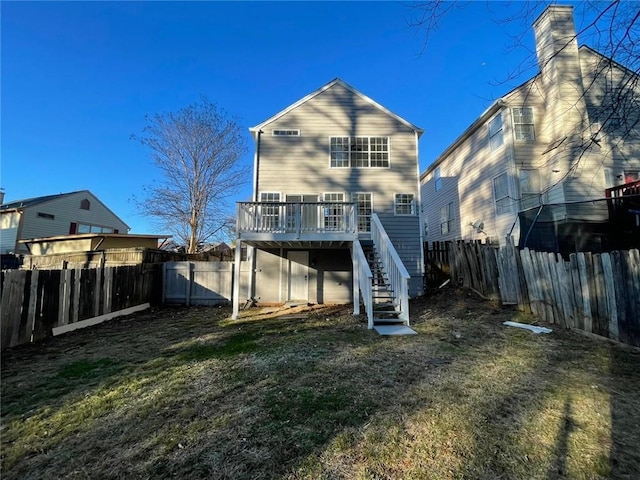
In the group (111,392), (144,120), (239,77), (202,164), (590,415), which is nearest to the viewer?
(590,415)

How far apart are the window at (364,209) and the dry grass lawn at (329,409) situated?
5930 mm

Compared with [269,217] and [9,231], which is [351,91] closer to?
[269,217]

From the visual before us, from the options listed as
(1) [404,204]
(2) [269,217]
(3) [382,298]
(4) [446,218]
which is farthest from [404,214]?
(4) [446,218]

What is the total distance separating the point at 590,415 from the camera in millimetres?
2756

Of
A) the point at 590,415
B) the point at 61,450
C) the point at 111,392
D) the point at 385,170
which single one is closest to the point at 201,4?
the point at 385,170

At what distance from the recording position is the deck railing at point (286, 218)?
28.9ft

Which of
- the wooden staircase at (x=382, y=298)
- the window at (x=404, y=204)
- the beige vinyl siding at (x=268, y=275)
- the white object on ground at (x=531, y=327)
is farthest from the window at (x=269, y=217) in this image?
the white object on ground at (x=531, y=327)

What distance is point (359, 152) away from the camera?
450 inches

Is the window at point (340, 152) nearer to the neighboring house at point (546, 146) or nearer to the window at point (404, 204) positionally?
the window at point (404, 204)

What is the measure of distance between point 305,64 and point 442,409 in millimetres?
12723

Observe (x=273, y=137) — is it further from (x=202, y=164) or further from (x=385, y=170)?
(x=202, y=164)

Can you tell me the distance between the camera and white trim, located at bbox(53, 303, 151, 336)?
6500 mm

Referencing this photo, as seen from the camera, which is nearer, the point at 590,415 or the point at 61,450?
the point at 61,450

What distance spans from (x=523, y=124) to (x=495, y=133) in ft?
3.36
